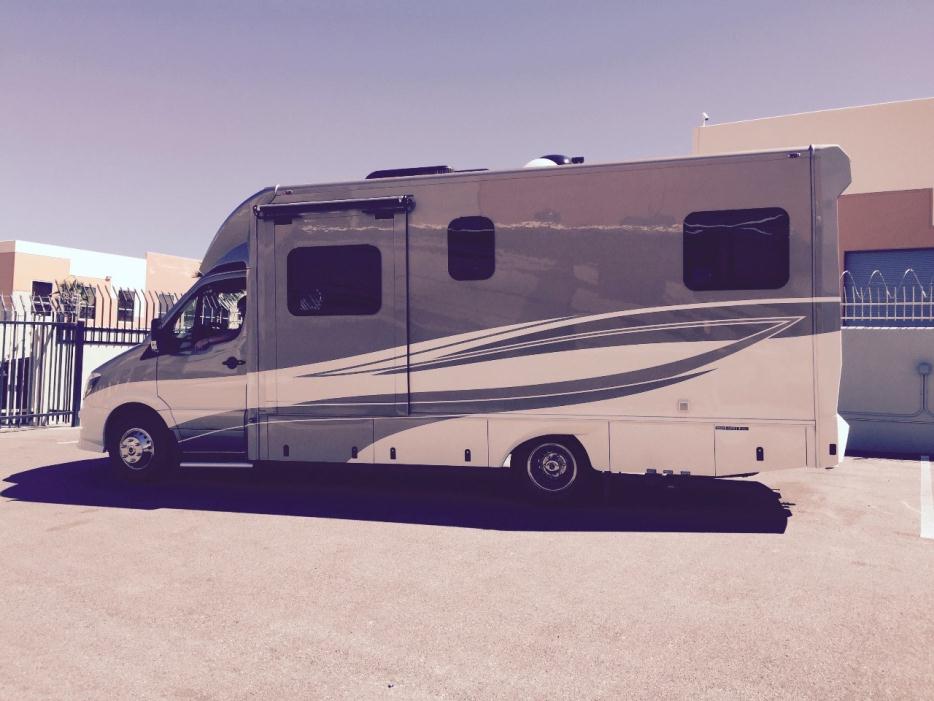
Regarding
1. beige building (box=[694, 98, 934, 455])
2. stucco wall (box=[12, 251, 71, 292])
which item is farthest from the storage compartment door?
stucco wall (box=[12, 251, 71, 292])

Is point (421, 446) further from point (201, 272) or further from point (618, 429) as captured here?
point (201, 272)

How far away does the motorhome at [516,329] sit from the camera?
21.2 feet

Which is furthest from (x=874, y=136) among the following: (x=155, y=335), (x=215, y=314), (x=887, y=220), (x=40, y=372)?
(x=40, y=372)

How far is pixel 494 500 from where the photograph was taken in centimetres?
740

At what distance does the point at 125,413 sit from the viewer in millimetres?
8133

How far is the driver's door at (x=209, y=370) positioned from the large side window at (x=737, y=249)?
455cm

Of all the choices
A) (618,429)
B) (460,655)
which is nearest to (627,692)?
(460,655)

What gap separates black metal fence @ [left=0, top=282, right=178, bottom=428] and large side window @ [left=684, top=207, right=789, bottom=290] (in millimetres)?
9498

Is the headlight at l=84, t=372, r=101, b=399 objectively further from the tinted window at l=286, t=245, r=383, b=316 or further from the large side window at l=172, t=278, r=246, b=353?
the tinted window at l=286, t=245, r=383, b=316

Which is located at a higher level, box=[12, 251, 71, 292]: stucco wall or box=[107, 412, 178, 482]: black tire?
box=[12, 251, 71, 292]: stucco wall

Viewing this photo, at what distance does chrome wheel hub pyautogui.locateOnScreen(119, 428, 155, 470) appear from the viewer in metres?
8.02

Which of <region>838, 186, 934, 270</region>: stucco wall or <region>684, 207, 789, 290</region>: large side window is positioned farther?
<region>838, 186, 934, 270</region>: stucco wall

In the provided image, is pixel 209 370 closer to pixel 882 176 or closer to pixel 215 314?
pixel 215 314

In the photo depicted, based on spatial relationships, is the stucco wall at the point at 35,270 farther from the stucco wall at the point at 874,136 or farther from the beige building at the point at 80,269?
the stucco wall at the point at 874,136
